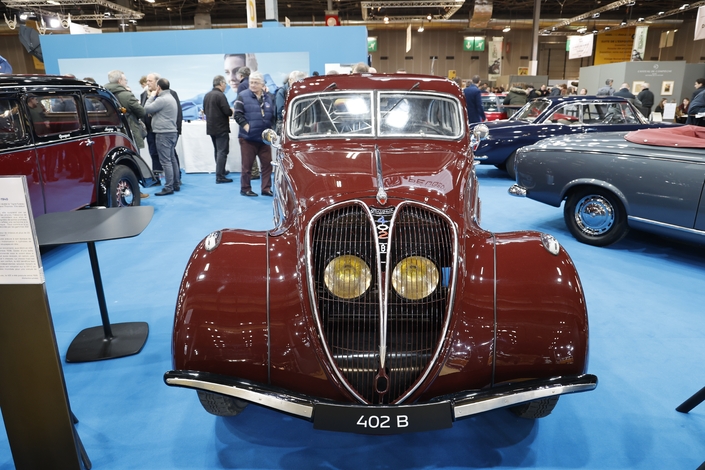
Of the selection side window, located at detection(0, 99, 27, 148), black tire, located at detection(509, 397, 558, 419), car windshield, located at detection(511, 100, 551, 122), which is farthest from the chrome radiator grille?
car windshield, located at detection(511, 100, 551, 122)

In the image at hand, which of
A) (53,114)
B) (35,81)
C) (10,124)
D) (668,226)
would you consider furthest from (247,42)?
(668,226)

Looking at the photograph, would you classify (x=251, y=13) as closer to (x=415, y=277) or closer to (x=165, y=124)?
(x=165, y=124)

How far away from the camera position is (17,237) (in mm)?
1739

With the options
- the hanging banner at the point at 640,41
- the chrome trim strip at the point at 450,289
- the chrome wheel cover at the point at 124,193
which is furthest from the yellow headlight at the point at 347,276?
the hanging banner at the point at 640,41

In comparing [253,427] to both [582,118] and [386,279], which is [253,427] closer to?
[386,279]

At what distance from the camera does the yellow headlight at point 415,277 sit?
2.20m

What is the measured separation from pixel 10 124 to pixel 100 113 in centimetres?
146

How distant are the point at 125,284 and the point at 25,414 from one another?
2.57 m

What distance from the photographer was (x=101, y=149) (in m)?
5.72

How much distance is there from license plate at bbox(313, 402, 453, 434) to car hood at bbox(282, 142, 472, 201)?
42.4 inches

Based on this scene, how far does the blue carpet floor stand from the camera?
230cm

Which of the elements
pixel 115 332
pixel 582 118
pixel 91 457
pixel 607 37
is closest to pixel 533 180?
pixel 582 118

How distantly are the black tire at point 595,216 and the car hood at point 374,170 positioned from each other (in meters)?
2.46

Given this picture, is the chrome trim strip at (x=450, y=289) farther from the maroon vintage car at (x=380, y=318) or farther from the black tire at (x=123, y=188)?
the black tire at (x=123, y=188)
